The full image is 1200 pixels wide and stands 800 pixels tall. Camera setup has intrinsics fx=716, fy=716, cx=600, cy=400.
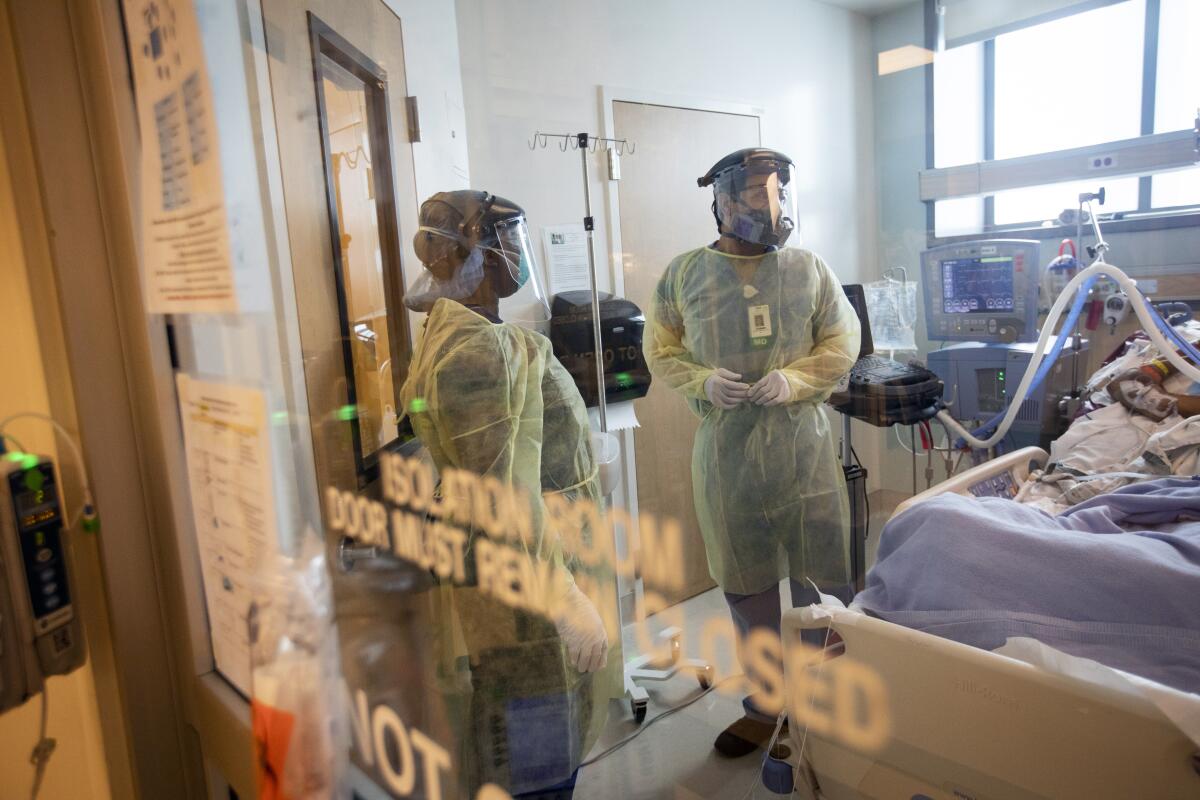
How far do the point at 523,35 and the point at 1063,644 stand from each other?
1369 millimetres

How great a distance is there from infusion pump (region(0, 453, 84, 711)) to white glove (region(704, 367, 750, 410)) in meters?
1.09

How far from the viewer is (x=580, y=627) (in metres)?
1.10

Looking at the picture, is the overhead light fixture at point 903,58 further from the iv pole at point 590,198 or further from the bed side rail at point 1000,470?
the bed side rail at point 1000,470

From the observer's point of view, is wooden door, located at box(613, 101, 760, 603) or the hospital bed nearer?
A: the hospital bed

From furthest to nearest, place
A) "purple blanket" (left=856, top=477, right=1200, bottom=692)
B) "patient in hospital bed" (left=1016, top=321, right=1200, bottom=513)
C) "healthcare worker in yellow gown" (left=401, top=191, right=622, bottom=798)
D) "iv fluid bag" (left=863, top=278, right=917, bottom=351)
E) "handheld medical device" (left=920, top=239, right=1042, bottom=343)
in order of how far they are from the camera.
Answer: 1. "iv fluid bag" (left=863, top=278, right=917, bottom=351)
2. "handheld medical device" (left=920, top=239, right=1042, bottom=343)
3. "patient in hospital bed" (left=1016, top=321, right=1200, bottom=513)
4. "healthcare worker in yellow gown" (left=401, top=191, right=622, bottom=798)
5. "purple blanket" (left=856, top=477, right=1200, bottom=692)

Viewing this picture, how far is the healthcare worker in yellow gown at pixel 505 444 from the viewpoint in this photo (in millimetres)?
1003

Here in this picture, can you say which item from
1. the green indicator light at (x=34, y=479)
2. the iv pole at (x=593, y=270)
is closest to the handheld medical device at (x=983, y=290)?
the iv pole at (x=593, y=270)

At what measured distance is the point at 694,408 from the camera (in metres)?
1.61

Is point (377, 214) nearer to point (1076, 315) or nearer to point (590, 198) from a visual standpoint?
point (590, 198)

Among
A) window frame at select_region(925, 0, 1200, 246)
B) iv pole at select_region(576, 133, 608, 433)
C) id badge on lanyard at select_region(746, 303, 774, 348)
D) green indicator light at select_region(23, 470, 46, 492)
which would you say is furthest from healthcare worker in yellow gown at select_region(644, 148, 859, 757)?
green indicator light at select_region(23, 470, 46, 492)

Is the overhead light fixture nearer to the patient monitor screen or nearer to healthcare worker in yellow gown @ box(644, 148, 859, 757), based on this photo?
healthcare worker in yellow gown @ box(644, 148, 859, 757)

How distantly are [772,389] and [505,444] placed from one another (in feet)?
2.14

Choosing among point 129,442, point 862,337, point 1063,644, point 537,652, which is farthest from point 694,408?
point 129,442

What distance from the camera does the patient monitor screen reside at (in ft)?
4.20
